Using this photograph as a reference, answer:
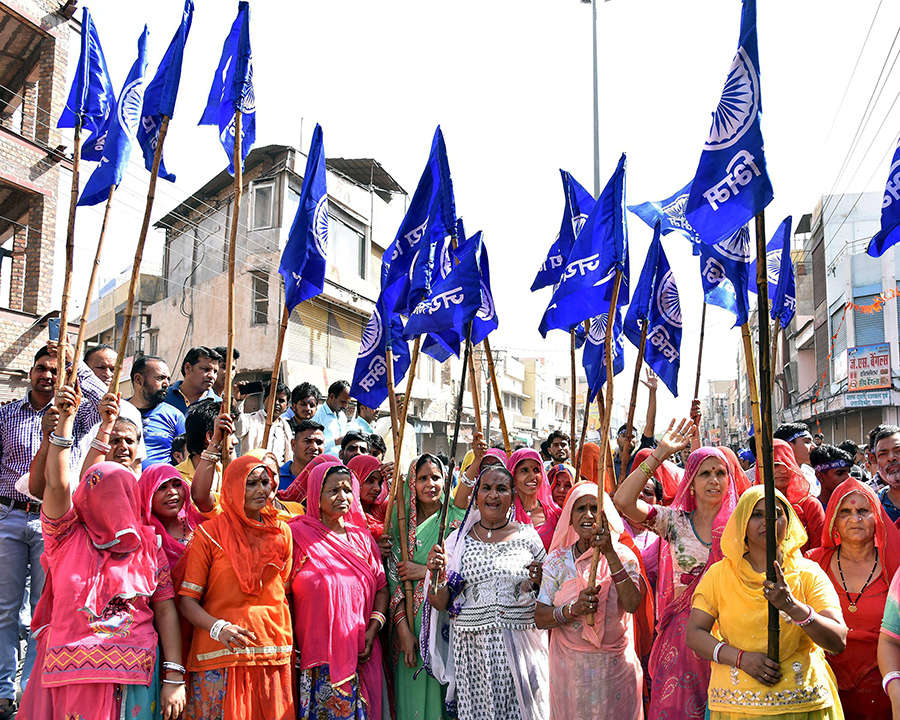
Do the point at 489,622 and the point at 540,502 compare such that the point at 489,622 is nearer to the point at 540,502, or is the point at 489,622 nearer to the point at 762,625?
the point at 540,502

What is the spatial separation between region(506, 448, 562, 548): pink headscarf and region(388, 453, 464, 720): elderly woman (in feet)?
1.26

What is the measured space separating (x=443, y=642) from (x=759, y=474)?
6.11ft

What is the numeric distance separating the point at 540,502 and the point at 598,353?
1700 mm

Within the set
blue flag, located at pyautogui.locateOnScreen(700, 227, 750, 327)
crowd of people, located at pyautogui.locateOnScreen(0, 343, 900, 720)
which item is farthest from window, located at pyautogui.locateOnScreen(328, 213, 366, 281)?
crowd of people, located at pyautogui.locateOnScreen(0, 343, 900, 720)

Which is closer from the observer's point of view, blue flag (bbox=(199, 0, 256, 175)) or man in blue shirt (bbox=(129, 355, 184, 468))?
blue flag (bbox=(199, 0, 256, 175))

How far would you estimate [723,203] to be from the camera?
317 centimetres

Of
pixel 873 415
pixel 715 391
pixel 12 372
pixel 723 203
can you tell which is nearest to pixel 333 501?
pixel 723 203

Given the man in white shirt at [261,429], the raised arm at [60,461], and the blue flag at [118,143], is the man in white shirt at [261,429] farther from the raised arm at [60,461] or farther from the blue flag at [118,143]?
the raised arm at [60,461]

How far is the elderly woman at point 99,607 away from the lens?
3.28 m

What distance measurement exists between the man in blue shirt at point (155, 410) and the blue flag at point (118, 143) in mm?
1177

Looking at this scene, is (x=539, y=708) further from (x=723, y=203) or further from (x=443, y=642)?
(x=723, y=203)

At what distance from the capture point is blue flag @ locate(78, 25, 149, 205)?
4.92 m

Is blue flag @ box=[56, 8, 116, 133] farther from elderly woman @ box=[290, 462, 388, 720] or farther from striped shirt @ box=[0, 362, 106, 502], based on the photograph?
elderly woman @ box=[290, 462, 388, 720]

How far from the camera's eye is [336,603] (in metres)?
3.89
